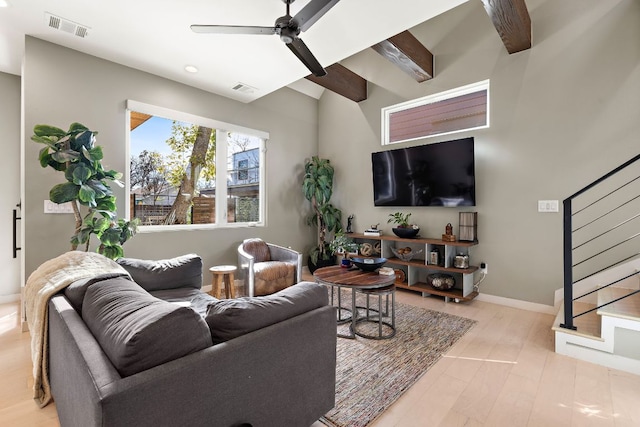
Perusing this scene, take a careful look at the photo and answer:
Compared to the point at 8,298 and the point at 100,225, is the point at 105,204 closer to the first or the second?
the point at 100,225

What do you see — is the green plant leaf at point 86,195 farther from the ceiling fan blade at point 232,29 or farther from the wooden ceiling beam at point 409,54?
the wooden ceiling beam at point 409,54

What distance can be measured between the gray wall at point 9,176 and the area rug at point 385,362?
4.00m

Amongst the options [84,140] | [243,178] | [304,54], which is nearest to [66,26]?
[84,140]

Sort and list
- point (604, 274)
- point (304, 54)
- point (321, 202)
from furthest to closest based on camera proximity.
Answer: point (321, 202) < point (604, 274) < point (304, 54)

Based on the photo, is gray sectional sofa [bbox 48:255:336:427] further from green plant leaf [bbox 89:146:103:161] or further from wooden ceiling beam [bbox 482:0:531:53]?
wooden ceiling beam [bbox 482:0:531:53]

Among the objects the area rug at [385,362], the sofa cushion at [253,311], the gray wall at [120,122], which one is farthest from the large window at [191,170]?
the sofa cushion at [253,311]

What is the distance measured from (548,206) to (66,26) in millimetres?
5055

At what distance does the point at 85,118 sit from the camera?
3.09 m

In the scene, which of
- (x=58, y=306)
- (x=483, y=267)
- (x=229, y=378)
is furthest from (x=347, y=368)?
(x=483, y=267)

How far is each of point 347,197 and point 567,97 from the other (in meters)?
3.03

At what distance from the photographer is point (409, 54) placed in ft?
11.5

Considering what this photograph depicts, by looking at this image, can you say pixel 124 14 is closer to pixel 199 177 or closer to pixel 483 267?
pixel 199 177

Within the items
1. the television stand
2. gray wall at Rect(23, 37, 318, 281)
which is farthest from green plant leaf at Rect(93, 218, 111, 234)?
the television stand

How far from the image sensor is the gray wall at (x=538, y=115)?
2.82 m
